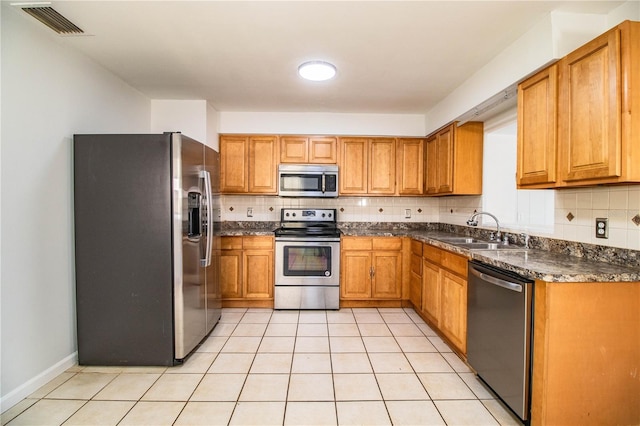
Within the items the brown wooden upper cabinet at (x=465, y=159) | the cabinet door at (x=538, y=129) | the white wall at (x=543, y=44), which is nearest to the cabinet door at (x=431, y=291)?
the brown wooden upper cabinet at (x=465, y=159)

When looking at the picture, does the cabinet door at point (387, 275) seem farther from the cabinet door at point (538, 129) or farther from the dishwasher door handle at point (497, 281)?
the cabinet door at point (538, 129)

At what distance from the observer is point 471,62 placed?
96.9 inches

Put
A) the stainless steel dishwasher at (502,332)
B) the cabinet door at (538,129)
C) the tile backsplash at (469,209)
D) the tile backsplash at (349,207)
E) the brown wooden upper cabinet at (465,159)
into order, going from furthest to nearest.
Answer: the tile backsplash at (349,207) < the brown wooden upper cabinet at (465,159) < the cabinet door at (538,129) < the tile backsplash at (469,209) < the stainless steel dishwasher at (502,332)

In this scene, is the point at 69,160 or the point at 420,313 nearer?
the point at 69,160

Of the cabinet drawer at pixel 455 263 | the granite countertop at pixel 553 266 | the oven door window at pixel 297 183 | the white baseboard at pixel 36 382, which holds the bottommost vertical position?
the white baseboard at pixel 36 382

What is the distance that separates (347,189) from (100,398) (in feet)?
10.1

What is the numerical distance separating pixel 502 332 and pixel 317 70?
92.2 inches

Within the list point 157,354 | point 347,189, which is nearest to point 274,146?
point 347,189

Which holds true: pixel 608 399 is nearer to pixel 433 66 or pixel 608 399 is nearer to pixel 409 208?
pixel 433 66

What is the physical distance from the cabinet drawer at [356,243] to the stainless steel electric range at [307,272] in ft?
0.35

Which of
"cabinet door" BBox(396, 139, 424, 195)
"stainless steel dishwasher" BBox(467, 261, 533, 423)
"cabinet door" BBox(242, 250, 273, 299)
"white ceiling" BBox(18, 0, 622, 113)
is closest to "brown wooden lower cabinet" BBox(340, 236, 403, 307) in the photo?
"cabinet door" BBox(396, 139, 424, 195)

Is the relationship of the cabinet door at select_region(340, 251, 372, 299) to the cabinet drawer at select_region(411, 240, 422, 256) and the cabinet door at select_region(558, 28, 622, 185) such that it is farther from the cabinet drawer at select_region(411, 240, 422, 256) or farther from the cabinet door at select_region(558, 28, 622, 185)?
the cabinet door at select_region(558, 28, 622, 185)

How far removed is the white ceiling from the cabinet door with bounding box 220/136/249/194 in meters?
0.74

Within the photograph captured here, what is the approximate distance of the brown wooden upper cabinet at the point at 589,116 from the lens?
57.1 inches
